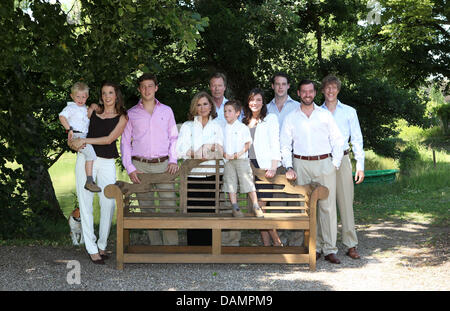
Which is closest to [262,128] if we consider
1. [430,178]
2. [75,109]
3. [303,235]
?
[303,235]

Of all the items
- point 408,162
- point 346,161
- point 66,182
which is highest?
point 346,161

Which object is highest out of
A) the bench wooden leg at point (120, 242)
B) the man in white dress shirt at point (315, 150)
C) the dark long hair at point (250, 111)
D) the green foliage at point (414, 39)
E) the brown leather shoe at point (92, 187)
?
the green foliage at point (414, 39)

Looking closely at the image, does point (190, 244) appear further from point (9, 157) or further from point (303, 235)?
point (9, 157)

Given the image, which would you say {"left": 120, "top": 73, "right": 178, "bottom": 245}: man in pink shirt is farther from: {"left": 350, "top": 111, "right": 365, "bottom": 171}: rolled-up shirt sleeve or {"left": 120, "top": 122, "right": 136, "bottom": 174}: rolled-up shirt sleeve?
{"left": 350, "top": 111, "right": 365, "bottom": 171}: rolled-up shirt sleeve

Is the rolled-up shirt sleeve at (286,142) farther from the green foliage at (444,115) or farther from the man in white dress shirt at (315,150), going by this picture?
the green foliage at (444,115)

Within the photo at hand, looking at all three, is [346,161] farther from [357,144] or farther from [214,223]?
[214,223]

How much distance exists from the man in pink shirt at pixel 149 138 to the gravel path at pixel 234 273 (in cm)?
97

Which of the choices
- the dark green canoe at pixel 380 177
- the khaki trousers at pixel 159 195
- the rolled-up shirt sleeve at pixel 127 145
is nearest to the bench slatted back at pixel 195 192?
the khaki trousers at pixel 159 195

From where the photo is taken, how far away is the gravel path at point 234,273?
18.3 feet

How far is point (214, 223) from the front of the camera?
6.11 meters

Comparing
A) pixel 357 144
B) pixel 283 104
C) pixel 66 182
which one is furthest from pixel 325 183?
pixel 66 182

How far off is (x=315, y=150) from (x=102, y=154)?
91.1 inches

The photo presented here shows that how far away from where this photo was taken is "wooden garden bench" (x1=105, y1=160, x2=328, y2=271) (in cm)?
609

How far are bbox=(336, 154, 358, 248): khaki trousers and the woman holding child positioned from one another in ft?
8.19
